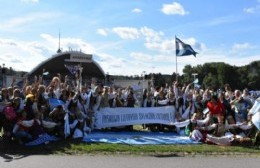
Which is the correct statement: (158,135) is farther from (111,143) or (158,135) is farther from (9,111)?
(9,111)

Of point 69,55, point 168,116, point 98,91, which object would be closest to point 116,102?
point 98,91

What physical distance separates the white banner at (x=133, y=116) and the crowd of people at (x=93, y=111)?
0.91ft

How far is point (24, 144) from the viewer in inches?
545

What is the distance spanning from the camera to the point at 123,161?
→ 451 inches

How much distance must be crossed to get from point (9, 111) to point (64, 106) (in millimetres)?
2473

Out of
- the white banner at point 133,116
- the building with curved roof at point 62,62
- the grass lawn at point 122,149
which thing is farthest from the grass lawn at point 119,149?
the building with curved roof at point 62,62

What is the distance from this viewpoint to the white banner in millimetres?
18656

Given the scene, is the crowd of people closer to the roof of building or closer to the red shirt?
the red shirt

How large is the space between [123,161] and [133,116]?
25.1 feet

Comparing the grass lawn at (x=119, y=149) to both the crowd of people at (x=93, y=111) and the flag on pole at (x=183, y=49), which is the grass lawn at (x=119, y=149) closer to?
the crowd of people at (x=93, y=111)

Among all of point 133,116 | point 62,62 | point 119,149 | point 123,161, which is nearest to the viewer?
point 123,161

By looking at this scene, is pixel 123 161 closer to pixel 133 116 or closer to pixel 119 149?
pixel 119 149

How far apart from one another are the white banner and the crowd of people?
276 millimetres

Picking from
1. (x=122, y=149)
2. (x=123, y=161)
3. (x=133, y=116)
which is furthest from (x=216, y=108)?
(x=123, y=161)
